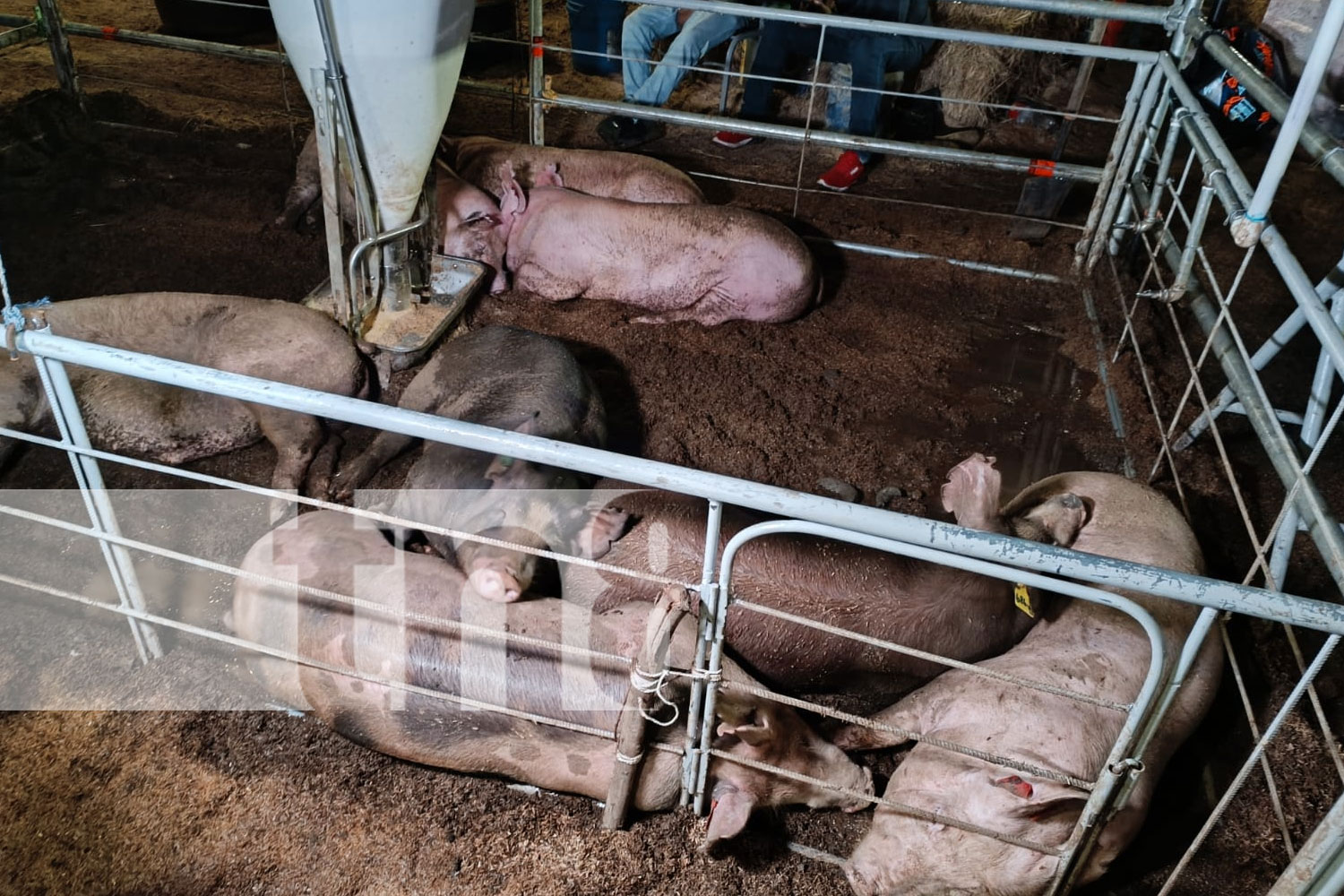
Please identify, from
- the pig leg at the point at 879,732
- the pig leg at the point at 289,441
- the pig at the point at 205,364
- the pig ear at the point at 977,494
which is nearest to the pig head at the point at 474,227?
the pig at the point at 205,364

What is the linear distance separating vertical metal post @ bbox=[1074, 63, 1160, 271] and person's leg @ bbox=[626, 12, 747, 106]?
10.3 ft

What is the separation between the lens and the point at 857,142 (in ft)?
17.5

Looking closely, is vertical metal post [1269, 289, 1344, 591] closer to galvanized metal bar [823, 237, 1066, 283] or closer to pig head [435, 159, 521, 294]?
galvanized metal bar [823, 237, 1066, 283]

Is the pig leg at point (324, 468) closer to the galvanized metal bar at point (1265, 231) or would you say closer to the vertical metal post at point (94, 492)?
the vertical metal post at point (94, 492)

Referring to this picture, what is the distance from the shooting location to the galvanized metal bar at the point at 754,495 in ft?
5.48

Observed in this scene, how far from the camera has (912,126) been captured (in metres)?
7.48

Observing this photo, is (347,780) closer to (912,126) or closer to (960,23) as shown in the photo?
(912,126)

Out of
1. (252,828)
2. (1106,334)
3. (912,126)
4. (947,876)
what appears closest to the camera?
(947,876)

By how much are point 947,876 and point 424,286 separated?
3538 millimetres

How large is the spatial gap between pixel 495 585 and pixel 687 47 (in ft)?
18.7

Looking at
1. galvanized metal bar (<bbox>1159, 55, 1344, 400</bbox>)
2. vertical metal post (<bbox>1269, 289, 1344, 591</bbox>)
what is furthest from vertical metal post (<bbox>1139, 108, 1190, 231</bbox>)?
vertical metal post (<bbox>1269, 289, 1344, 591</bbox>)

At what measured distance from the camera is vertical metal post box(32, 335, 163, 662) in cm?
222

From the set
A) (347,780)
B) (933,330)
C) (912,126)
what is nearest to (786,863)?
(347,780)

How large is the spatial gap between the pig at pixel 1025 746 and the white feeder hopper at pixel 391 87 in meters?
2.79
